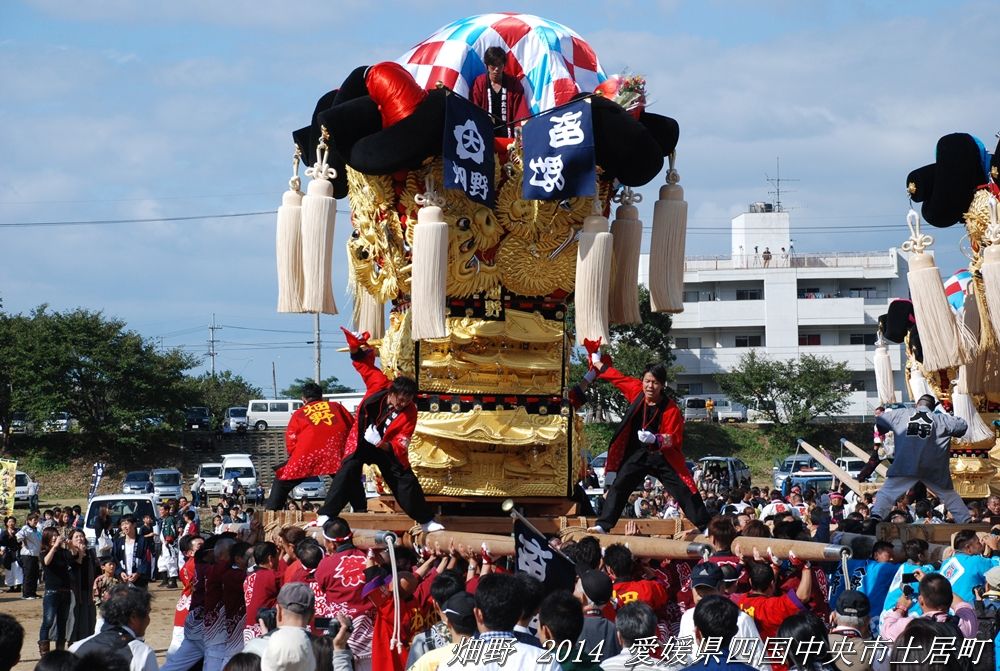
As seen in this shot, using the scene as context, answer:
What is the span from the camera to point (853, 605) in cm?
636

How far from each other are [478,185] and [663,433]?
102 inches

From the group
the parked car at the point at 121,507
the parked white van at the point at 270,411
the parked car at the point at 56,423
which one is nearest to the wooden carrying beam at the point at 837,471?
the parked car at the point at 121,507

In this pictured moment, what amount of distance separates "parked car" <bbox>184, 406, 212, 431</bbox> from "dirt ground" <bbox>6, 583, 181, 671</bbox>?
24.5 metres

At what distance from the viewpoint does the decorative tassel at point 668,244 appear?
11461mm

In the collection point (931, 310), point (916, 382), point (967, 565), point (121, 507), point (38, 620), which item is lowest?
point (38, 620)

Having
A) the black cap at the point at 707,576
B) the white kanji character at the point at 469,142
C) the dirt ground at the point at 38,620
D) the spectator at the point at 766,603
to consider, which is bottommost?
the dirt ground at the point at 38,620

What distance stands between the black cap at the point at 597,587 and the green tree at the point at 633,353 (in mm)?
34614

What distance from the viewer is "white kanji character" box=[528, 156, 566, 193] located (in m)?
10.6

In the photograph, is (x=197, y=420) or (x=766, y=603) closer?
(x=766, y=603)

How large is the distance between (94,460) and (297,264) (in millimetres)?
30424

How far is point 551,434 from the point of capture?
1116 centimetres

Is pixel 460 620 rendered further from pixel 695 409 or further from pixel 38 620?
pixel 695 409

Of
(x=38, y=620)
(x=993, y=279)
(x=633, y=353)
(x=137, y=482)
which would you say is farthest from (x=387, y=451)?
(x=633, y=353)

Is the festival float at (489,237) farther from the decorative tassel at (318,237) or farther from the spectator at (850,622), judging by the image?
the spectator at (850,622)
